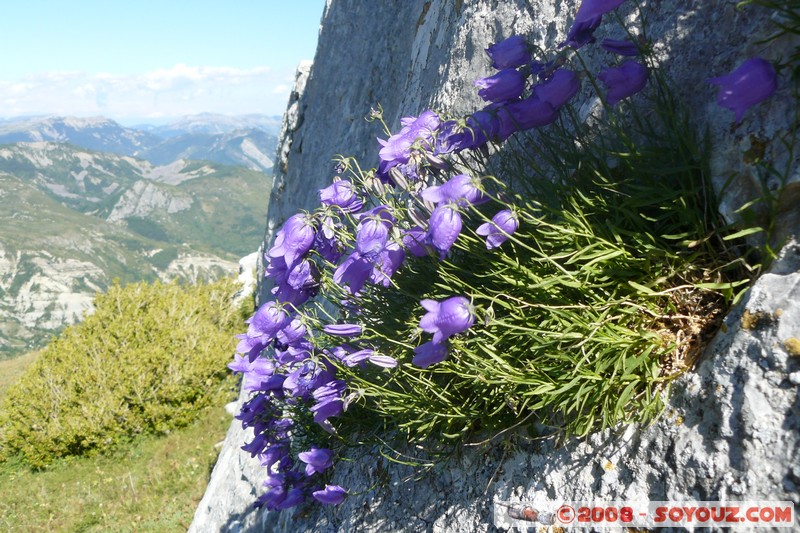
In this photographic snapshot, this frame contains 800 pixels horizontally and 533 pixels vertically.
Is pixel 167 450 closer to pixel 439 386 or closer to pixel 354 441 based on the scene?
pixel 354 441

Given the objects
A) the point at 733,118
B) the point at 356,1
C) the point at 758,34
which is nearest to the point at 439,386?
the point at 733,118

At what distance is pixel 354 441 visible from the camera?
3.58 m

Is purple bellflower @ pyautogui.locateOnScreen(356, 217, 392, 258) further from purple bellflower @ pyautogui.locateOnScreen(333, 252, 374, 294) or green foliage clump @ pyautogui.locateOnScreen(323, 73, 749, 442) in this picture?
green foliage clump @ pyautogui.locateOnScreen(323, 73, 749, 442)

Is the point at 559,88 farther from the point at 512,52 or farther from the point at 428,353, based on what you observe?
the point at 428,353

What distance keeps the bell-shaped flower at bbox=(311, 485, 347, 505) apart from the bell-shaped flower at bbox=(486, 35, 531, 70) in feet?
8.04

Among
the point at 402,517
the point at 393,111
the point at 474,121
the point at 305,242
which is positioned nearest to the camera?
the point at 474,121

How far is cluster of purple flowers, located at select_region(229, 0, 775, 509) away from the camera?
7.17 ft

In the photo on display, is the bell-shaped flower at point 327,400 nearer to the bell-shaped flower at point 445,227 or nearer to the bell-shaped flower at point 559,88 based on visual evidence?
the bell-shaped flower at point 445,227

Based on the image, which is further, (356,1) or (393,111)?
(356,1)

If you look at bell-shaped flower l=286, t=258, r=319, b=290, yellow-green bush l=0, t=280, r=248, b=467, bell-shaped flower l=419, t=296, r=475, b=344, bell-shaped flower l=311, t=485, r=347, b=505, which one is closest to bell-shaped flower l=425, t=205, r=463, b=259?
bell-shaped flower l=419, t=296, r=475, b=344

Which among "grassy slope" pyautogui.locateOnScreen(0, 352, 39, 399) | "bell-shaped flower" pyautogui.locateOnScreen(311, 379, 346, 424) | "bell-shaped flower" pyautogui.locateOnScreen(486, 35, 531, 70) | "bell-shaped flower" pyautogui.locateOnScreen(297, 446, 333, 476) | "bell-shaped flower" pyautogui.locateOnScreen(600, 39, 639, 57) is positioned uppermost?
"bell-shaped flower" pyautogui.locateOnScreen(486, 35, 531, 70)

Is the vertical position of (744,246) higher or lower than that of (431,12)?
lower

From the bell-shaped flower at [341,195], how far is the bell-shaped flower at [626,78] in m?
1.33

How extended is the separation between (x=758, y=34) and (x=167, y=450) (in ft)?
43.9
